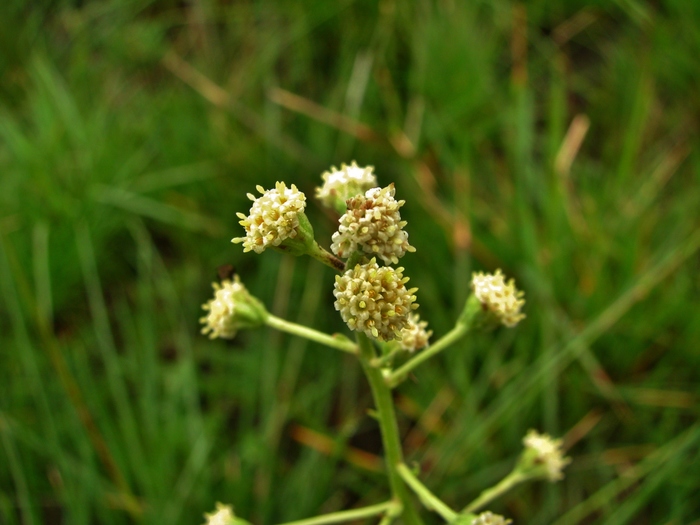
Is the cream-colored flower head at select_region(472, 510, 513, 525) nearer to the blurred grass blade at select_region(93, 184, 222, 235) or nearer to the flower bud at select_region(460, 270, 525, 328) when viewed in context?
the flower bud at select_region(460, 270, 525, 328)

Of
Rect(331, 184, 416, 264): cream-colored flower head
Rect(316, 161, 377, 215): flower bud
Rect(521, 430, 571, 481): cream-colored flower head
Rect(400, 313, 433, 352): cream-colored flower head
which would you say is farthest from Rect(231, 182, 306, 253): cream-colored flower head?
Rect(521, 430, 571, 481): cream-colored flower head

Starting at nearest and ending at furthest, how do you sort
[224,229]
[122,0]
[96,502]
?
1. [96,502]
2. [224,229]
3. [122,0]

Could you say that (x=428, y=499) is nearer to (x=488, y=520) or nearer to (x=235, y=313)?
(x=488, y=520)

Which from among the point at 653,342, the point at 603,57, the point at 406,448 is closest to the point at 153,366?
the point at 406,448

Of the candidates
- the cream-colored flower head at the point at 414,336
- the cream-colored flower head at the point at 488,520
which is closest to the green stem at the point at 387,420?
the cream-colored flower head at the point at 414,336

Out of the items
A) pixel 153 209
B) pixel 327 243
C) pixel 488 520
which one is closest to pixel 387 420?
pixel 488 520

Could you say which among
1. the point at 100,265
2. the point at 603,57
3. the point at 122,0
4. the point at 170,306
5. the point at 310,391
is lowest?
the point at 310,391

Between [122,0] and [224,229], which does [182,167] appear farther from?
[122,0]
